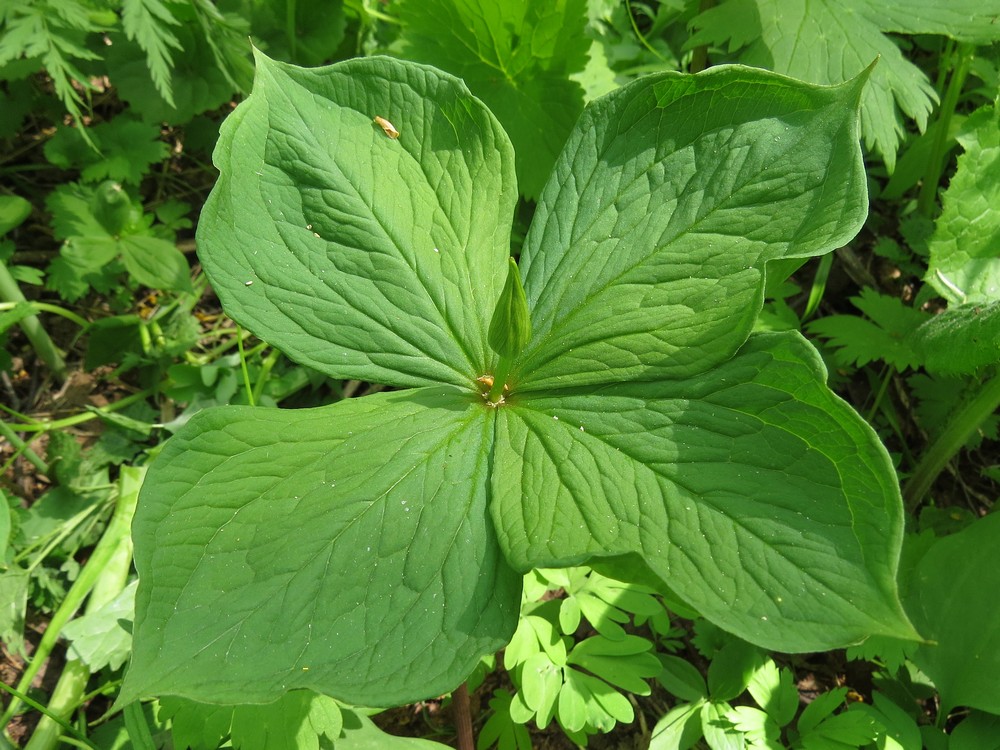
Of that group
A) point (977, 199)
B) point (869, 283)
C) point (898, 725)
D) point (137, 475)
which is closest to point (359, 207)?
point (137, 475)

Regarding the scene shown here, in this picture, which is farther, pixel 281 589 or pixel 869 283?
pixel 869 283

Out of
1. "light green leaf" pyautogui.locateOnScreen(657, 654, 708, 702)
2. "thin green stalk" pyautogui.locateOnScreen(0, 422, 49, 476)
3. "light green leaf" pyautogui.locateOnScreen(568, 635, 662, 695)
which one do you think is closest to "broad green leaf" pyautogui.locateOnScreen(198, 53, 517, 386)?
"light green leaf" pyautogui.locateOnScreen(568, 635, 662, 695)

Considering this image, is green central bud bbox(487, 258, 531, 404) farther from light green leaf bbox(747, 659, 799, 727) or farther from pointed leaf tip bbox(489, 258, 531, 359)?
light green leaf bbox(747, 659, 799, 727)

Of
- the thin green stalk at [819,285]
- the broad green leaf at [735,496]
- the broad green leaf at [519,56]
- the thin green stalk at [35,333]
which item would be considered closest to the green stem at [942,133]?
the thin green stalk at [819,285]

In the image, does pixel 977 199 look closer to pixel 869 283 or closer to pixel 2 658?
pixel 869 283

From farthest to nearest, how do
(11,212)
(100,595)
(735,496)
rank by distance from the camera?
1. (11,212)
2. (100,595)
3. (735,496)

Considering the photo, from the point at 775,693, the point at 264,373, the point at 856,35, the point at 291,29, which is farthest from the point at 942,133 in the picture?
the point at 264,373

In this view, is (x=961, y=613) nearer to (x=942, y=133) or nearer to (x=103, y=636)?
(x=942, y=133)
